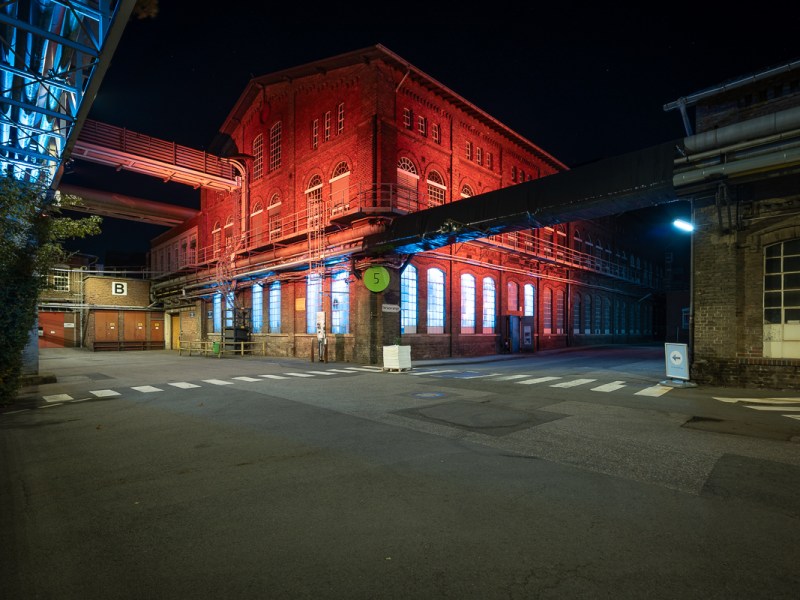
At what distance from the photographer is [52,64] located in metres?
10.6

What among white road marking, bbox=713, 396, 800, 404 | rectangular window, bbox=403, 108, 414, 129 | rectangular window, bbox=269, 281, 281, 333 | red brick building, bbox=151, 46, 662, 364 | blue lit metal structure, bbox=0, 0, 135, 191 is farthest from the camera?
rectangular window, bbox=269, 281, 281, 333

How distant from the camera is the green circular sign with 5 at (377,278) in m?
18.5

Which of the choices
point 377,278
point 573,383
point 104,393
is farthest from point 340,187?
point 573,383

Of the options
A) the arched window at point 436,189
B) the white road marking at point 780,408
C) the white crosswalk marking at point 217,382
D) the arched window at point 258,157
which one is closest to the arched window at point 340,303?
the arched window at point 436,189

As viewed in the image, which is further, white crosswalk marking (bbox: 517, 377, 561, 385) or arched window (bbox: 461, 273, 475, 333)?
arched window (bbox: 461, 273, 475, 333)

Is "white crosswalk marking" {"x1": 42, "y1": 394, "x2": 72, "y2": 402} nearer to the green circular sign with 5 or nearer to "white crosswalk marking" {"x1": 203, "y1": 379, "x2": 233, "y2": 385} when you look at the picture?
"white crosswalk marking" {"x1": 203, "y1": 379, "x2": 233, "y2": 385}

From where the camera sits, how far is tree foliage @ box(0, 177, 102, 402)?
31.4 ft

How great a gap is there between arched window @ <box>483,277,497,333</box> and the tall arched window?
384cm

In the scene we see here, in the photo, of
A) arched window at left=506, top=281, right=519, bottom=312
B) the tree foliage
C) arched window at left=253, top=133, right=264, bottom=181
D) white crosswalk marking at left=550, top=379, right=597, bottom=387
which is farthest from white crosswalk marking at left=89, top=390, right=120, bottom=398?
arched window at left=506, top=281, right=519, bottom=312

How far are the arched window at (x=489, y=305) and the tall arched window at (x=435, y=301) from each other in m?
3.84

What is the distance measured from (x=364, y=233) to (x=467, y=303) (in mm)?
8202

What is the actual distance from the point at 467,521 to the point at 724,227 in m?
Result: 12.0

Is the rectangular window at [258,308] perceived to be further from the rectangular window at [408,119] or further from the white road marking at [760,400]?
the white road marking at [760,400]

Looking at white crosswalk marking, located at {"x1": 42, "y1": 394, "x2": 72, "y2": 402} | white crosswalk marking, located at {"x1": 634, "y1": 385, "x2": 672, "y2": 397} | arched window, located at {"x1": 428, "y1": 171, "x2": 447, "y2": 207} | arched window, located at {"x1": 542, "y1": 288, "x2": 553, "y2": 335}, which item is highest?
arched window, located at {"x1": 428, "y1": 171, "x2": 447, "y2": 207}
